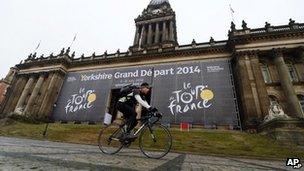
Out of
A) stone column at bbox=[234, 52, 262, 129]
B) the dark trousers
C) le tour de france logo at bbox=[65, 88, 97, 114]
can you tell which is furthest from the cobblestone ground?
le tour de france logo at bbox=[65, 88, 97, 114]

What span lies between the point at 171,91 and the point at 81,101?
12647 millimetres

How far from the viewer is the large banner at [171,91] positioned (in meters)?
22.4

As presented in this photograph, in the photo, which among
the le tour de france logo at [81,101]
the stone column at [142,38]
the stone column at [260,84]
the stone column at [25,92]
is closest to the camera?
the stone column at [260,84]

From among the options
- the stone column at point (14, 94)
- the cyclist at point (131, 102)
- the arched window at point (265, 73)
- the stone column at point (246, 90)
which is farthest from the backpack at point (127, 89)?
the stone column at point (14, 94)

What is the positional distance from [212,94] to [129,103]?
19.5 metres

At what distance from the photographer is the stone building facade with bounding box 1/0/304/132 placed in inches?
875

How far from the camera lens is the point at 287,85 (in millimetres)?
22188

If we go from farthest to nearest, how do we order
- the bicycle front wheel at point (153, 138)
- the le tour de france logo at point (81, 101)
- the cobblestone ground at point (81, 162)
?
1. the le tour de france logo at point (81, 101)
2. the bicycle front wheel at point (153, 138)
3. the cobblestone ground at point (81, 162)

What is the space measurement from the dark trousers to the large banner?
17.8 meters

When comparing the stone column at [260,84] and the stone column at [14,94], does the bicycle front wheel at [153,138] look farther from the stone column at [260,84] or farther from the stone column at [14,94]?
the stone column at [14,94]

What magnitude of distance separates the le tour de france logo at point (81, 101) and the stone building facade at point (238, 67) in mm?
2273

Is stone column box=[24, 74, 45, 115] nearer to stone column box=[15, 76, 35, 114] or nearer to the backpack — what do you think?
stone column box=[15, 76, 35, 114]

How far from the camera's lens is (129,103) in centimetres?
525

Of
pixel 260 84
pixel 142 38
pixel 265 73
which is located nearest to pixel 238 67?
pixel 260 84
